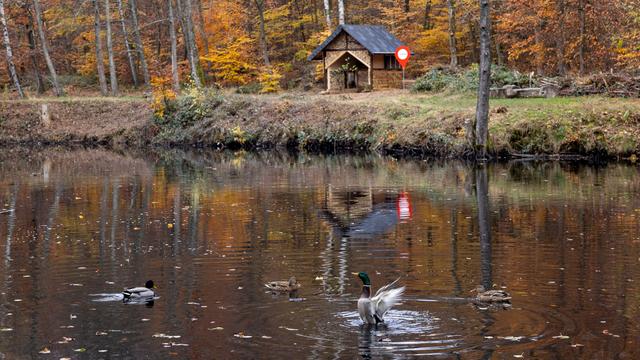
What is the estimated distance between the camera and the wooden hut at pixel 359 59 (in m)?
56.3

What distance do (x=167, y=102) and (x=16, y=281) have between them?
125ft

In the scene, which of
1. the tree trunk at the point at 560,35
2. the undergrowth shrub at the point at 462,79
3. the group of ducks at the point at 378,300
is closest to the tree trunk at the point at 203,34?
the undergrowth shrub at the point at 462,79

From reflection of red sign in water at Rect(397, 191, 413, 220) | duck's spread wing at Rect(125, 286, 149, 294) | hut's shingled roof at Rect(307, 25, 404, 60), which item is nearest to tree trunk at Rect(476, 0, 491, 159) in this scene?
reflection of red sign in water at Rect(397, 191, 413, 220)

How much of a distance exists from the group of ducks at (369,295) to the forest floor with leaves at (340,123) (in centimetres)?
2406

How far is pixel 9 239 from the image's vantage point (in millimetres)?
20828

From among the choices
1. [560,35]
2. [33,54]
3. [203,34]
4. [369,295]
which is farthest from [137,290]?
[203,34]

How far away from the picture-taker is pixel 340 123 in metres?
46.6

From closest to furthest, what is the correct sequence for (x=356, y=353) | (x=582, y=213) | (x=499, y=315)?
(x=356, y=353) < (x=499, y=315) < (x=582, y=213)

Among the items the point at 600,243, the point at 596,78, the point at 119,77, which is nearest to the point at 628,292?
the point at 600,243

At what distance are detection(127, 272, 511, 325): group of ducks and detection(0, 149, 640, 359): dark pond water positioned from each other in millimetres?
204

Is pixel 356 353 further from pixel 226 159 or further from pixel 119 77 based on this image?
pixel 119 77

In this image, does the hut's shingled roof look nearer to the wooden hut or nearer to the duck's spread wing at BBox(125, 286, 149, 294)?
the wooden hut

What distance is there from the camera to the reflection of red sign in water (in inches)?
933

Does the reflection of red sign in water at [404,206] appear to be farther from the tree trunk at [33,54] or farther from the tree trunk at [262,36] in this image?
the tree trunk at [33,54]
